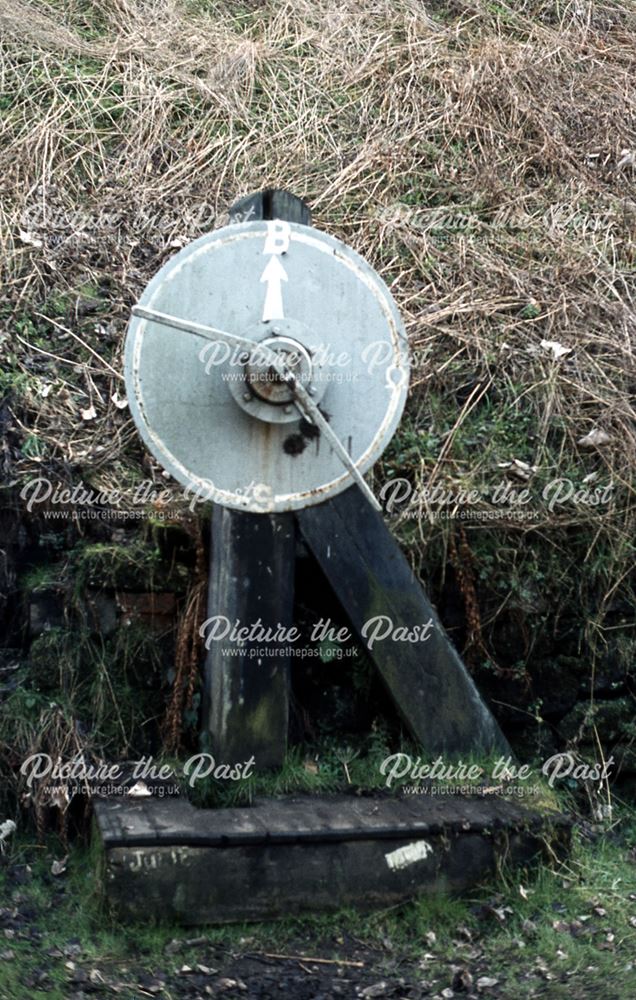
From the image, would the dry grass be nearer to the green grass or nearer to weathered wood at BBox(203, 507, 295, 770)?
weathered wood at BBox(203, 507, 295, 770)

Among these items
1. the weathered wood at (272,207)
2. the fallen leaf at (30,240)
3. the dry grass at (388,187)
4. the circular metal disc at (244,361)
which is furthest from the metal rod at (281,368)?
the fallen leaf at (30,240)

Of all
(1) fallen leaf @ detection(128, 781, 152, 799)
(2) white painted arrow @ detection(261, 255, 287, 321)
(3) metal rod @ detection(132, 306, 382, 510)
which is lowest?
(1) fallen leaf @ detection(128, 781, 152, 799)

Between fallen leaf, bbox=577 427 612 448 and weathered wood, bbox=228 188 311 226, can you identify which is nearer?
weathered wood, bbox=228 188 311 226

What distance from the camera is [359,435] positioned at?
12.2 ft

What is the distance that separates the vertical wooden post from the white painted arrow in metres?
0.36

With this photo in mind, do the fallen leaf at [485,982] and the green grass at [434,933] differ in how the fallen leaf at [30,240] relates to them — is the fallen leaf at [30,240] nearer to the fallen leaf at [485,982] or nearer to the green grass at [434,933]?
the green grass at [434,933]

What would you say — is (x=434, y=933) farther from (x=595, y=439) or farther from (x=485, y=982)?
(x=595, y=439)

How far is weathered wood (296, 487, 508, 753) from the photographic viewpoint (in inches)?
160

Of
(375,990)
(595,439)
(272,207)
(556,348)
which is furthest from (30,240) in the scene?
(375,990)

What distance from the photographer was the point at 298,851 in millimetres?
3701

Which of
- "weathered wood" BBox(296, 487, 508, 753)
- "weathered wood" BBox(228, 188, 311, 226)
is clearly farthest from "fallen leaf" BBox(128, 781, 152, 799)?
"weathered wood" BBox(228, 188, 311, 226)

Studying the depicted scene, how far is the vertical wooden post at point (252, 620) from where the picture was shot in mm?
3959

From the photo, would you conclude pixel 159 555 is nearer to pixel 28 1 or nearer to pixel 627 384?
pixel 627 384

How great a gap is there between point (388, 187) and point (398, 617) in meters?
2.79
